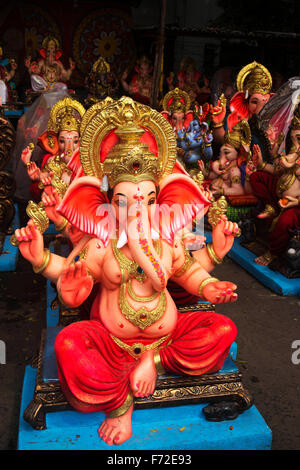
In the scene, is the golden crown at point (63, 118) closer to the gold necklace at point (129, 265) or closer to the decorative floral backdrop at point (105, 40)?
the gold necklace at point (129, 265)

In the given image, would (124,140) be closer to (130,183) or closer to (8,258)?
(130,183)

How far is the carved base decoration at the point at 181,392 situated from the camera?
1.98 m

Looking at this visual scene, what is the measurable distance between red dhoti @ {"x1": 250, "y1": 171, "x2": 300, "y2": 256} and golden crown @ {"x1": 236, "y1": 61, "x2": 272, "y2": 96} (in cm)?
119

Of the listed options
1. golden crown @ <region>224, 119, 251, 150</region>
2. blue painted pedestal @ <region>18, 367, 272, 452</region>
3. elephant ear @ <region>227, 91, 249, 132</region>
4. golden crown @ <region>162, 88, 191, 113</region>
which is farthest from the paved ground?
elephant ear @ <region>227, 91, 249, 132</region>

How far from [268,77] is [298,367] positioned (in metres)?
3.11

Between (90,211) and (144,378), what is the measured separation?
71 cm

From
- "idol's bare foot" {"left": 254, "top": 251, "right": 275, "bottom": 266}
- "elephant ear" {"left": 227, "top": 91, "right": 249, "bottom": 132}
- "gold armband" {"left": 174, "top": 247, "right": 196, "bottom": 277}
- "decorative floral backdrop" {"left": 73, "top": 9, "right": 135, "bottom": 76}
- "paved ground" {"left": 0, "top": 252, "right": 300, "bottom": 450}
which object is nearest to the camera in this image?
"gold armband" {"left": 174, "top": 247, "right": 196, "bottom": 277}

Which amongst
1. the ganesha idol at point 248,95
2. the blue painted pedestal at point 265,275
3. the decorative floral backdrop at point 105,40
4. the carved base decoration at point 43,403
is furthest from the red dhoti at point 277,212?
the decorative floral backdrop at point 105,40

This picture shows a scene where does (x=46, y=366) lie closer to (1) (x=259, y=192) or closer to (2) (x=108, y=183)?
(2) (x=108, y=183)

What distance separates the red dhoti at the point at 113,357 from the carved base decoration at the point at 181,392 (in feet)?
0.15

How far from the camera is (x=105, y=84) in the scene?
6559 millimetres

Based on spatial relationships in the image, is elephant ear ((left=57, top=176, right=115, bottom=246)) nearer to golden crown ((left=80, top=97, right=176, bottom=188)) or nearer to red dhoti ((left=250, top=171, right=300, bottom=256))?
golden crown ((left=80, top=97, right=176, bottom=188))

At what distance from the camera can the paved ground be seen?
7.83ft

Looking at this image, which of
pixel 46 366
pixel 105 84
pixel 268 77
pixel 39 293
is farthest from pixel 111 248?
pixel 105 84
